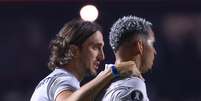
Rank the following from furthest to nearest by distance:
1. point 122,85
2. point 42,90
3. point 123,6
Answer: point 123,6 < point 42,90 < point 122,85

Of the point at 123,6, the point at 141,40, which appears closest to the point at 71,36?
the point at 141,40

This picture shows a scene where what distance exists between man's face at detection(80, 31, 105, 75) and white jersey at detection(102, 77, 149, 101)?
62 cm

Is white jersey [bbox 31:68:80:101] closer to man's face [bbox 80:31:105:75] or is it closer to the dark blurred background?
man's face [bbox 80:31:105:75]

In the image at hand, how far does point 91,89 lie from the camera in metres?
3.75

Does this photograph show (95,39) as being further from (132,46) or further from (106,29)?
(106,29)

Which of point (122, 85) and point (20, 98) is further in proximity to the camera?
point (20, 98)

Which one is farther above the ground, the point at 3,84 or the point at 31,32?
the point at 31,32

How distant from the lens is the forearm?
370 cm

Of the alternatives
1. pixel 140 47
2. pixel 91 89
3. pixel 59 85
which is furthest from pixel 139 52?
pixel 59 85

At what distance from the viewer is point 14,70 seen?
25.6 ft

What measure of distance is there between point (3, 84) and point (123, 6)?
1.43 m

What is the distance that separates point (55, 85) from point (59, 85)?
0.03m

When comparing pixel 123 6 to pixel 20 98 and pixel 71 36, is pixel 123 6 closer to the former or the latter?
pixel 20 98

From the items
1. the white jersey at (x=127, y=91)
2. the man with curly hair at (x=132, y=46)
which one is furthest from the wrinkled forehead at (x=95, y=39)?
the white jersey at (x=127, y=91)
